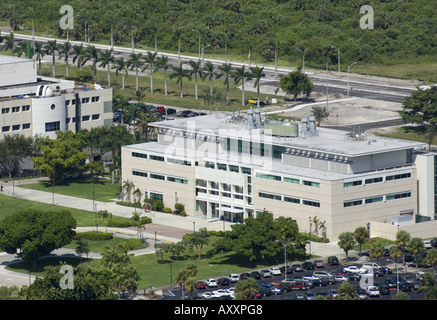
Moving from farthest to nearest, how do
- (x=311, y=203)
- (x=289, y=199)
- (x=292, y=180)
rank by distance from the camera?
(x=289, y=199) < (x=292, y=180) < (x=311, y=203)

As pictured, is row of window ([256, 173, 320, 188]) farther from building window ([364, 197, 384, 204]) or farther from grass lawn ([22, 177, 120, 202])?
grass lawn ([22, 177, 120, 202])

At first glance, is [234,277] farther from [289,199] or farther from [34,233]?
[34,233]

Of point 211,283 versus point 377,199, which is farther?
point 377,199

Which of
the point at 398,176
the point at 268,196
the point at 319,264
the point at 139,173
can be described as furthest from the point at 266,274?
the point at 139,173

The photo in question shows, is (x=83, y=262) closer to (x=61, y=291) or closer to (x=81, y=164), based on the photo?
(x=61, y=291)

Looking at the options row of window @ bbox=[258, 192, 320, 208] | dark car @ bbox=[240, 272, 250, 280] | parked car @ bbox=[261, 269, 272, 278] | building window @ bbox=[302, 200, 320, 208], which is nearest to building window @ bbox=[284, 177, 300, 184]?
row of window @ bbox=[258, 192, 320, 208]
